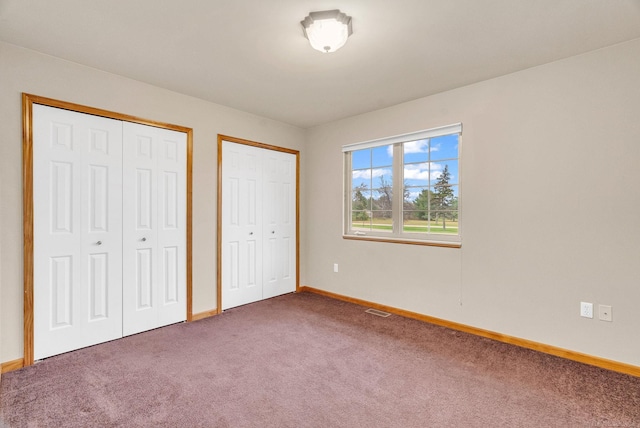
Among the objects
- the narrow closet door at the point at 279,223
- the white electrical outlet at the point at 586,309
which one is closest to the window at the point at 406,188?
the narrow closet door at the point at 279,223

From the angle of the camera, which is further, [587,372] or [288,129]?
[288,129]

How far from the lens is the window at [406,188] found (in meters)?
3.30

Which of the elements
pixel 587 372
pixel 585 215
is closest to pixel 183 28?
pixel 585 215

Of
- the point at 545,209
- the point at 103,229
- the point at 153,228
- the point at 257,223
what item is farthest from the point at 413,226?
the point at 103,229

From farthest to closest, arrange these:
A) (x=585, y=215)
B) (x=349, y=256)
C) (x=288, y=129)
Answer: (x=288, y=129) → (x=349, y=256) → (x=585, y=215)

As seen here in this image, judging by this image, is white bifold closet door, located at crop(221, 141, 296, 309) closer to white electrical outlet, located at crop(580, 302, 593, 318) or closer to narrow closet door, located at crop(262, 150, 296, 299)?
narrow closet door, located at crop(262, 150, 296, 299)

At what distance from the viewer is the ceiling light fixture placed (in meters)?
1.92

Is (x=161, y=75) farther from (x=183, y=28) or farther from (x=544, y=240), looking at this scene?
(x=544, y=240)

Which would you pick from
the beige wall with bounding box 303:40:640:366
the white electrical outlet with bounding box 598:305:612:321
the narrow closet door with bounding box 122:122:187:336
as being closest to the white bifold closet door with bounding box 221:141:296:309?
the narrow closet door with bounding box 122:122:187:336

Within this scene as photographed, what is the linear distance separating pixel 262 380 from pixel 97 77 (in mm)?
2894

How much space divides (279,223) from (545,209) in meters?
3.04

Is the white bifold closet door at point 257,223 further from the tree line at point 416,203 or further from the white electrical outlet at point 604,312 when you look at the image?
the white electrical outlet at point 604,312

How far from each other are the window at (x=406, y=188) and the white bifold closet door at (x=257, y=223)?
2.93ft

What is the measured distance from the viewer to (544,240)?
8.71ft
